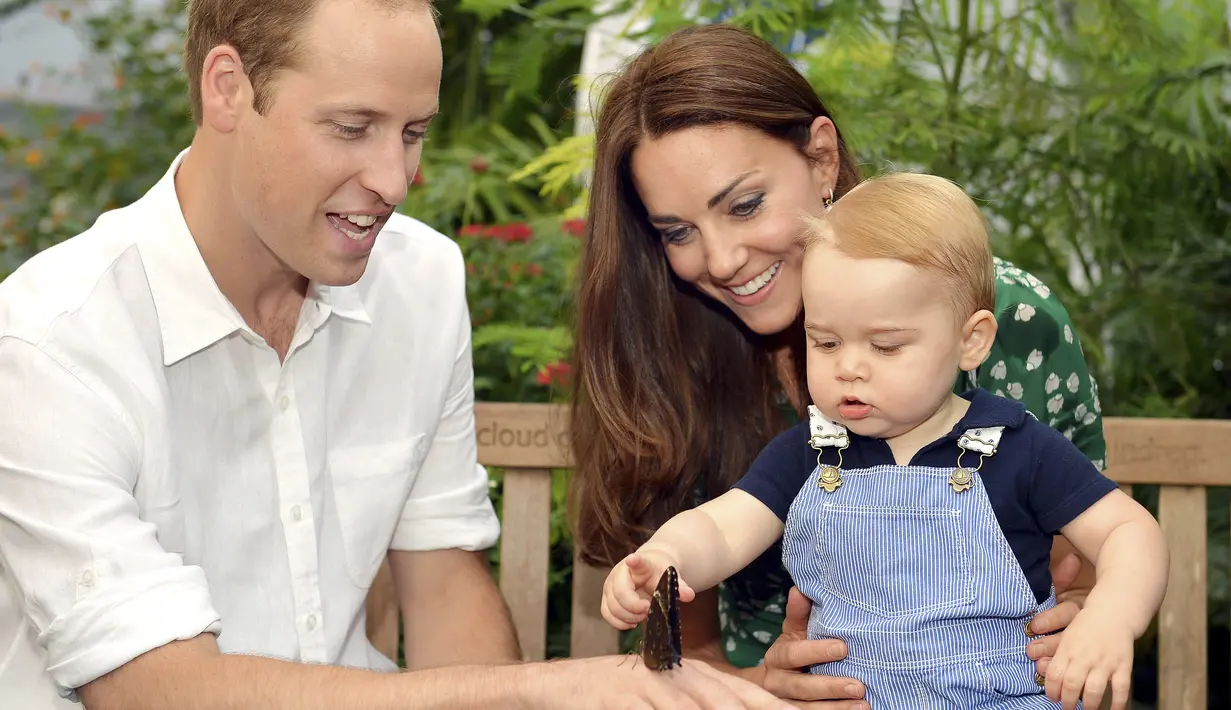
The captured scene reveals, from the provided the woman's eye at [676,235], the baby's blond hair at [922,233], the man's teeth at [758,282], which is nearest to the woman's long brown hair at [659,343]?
the woman's eye at [676,235]

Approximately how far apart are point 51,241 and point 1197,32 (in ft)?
12.2

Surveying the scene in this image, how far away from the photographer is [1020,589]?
1976 mm

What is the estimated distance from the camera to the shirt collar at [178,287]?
2312mm

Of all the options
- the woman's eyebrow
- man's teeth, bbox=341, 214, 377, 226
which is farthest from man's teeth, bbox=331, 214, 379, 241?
the woman's eyebrow

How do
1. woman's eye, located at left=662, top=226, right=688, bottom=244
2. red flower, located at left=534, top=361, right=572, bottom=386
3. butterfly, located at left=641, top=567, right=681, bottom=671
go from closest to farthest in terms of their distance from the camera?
butterfly, located at left=641, top=567, right=681, bottom=671, woman's eye, located at left=662, top=226, right=688, bottom=244, red flower, located at left=534, top=361, right=572, bottom=386

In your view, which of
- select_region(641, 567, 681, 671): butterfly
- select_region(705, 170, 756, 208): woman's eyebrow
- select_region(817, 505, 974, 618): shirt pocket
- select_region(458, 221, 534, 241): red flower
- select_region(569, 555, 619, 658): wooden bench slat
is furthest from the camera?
select_region(458, 221, 534, 241): red flower

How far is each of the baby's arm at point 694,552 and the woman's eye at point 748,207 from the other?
0.56m

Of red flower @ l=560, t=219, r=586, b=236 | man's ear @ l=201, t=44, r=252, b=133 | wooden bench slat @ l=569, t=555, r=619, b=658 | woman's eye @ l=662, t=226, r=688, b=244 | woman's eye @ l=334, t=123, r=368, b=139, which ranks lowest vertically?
wooden bench slat @ l=569, t=555, r=619, b=658

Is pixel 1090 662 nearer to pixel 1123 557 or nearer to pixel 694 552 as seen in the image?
pixel 1123 557

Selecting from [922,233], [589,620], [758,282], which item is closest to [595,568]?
[589,620]

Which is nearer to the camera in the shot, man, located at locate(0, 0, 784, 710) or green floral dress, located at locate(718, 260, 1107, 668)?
man, located at locate(0, 0, 784, 710)

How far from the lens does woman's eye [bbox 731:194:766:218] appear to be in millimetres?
2447

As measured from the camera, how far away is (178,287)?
2.35 m

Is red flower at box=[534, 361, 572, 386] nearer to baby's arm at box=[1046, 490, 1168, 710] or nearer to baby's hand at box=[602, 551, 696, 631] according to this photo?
baby's hand at box=[602, 551, 696, 631]
